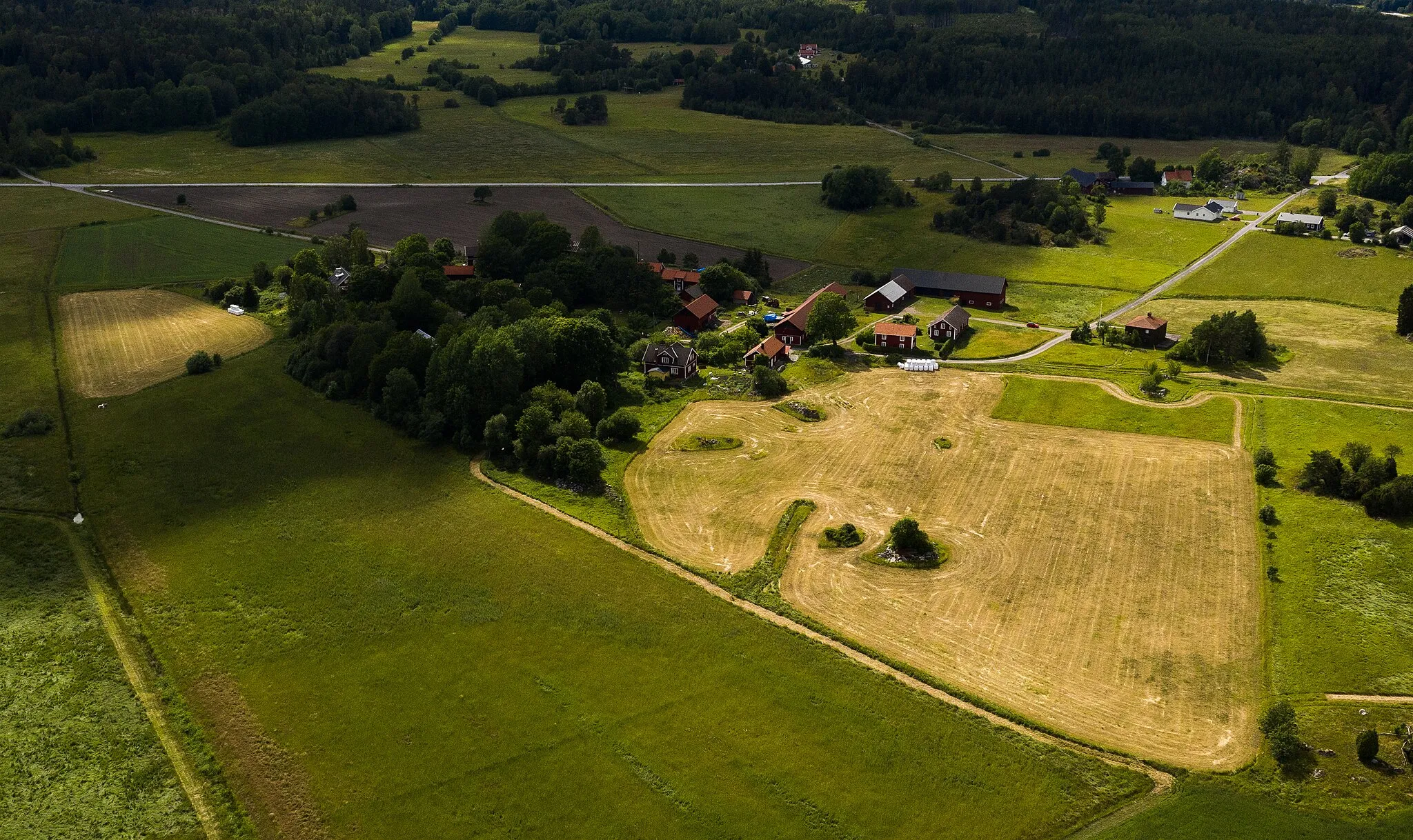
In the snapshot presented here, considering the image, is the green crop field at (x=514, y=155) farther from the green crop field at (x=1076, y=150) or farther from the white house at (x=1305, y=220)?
the white house at (x=1305, y=220)

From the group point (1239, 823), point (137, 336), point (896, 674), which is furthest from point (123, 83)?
point (1239, 823)

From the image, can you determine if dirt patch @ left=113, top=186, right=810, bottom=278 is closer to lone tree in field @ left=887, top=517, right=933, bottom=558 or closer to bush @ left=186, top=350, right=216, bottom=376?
bush @ left=186, top=350, right=216, bottom=376

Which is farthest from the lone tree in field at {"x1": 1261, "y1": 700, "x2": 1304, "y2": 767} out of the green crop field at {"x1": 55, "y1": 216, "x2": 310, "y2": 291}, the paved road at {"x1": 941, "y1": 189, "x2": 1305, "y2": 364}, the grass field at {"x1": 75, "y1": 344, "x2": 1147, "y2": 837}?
the green crop field at {"x1": 55, "y1": 216, "x2": 310, "y2": 291}

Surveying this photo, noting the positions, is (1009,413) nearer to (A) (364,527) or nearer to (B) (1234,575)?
(B) (1234,575)

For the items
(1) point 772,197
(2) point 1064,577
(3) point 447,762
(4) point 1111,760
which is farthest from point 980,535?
(1) point 772,197

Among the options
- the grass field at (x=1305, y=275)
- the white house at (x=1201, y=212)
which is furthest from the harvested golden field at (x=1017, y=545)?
the white house at (x=1201, y=212)

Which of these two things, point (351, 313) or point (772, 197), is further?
point (772, 197)

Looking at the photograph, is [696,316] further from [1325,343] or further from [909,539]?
[1325,343]
